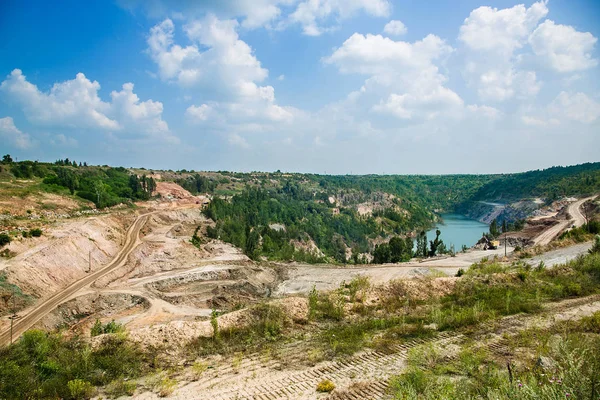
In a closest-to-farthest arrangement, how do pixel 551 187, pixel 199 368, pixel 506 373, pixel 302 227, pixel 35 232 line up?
pixel 506 373, pixel 199 368, pixel 35 232, pixel 302 227, pixel 551 187

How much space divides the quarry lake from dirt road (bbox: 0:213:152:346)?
9050 centimetres

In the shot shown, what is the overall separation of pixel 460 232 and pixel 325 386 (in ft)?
449

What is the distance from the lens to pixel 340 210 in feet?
486

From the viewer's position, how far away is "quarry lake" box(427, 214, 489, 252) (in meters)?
114

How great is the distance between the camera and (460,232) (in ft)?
437

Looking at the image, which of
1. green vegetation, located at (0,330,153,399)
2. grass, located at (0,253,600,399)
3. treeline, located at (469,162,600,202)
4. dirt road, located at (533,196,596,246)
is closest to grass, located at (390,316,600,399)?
grass, located at (0,253,600,399)

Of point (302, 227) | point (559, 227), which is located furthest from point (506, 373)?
point (302, 227)

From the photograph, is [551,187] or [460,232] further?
[460,232]

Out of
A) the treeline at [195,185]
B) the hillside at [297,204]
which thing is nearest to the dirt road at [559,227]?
the hillside at [297,204]

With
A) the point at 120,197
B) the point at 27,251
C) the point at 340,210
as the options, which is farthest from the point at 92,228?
the point at 340,210

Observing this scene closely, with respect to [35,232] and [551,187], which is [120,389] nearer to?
[35,232]

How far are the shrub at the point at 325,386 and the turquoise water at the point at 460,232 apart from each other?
101820mm

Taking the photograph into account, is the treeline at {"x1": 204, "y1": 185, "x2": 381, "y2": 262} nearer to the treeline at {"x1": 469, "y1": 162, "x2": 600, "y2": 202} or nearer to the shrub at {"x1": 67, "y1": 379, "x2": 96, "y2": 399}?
the shrub at {"x1": 67, "y1": 379, "x2": 96, "y2": 399}

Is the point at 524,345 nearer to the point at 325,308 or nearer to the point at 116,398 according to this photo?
the point at 325,308
